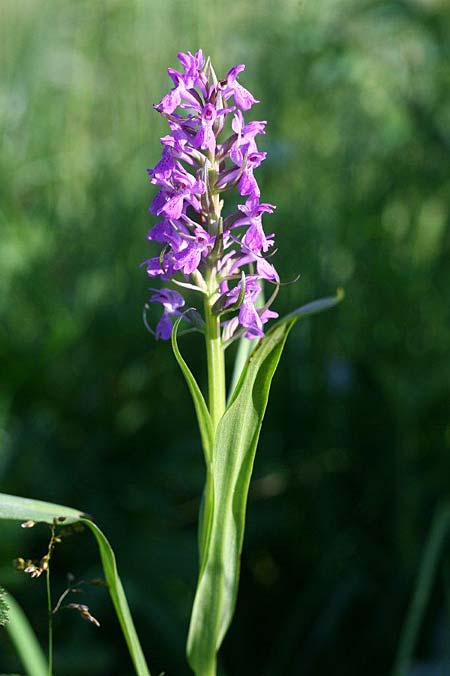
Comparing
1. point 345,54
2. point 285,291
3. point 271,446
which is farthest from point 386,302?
point 345,54

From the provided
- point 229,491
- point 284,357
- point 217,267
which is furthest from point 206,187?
point 284,357

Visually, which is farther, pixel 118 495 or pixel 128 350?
pixel 128 350

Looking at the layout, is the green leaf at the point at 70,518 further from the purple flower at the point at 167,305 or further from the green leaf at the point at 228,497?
the purple flower at the point at 167,305

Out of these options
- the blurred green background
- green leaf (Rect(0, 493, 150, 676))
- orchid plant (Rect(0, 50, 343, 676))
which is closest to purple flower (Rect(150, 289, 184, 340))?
orchid plant (Rect(0, 50, 343, 676))

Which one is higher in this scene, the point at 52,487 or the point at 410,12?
the point at 410,12

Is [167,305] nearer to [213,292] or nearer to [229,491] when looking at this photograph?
[213,292]

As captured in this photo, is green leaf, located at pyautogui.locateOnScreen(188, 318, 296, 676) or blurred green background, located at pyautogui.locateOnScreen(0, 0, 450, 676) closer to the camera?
green leaf, located at pyautogui.locateOnScreen(188, 318, 296, 676)

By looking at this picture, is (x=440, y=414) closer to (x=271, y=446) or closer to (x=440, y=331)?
(x=440, y=331)

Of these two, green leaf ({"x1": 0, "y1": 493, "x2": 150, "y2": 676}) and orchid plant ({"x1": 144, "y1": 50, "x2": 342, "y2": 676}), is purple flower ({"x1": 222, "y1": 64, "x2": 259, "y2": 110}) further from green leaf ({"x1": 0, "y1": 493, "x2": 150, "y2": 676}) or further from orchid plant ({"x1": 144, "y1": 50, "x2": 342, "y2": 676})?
green leaf ({"x1": 0, "y1": 493, "x2": 150, "y2": 676})
